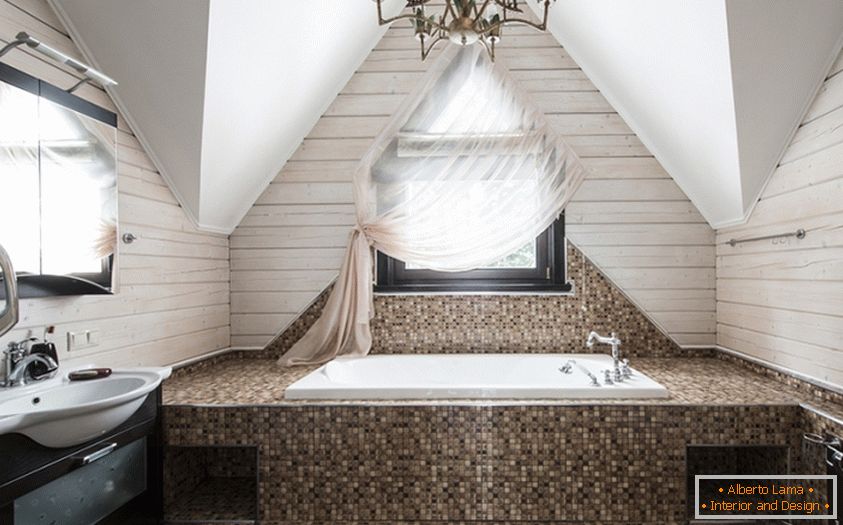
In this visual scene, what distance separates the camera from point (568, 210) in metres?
3.12

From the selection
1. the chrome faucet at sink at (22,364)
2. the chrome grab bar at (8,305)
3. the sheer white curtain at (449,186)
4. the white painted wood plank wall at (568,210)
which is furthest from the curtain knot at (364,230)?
the chrome grab bar at (8,305)

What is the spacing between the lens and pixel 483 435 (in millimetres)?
2133

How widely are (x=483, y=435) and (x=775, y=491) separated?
1.35m

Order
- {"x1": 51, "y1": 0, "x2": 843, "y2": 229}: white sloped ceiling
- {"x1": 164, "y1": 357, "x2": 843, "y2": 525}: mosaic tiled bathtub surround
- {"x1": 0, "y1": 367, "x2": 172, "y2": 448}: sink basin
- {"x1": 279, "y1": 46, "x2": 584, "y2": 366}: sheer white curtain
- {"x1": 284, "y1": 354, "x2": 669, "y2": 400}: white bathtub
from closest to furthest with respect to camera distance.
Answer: {"x1": 0, "y1": 367, "x2": 172, "y2": 448}: sink basin → {"x1": 51, "y1": 0, "x2": 843, "y2": 229}: white sloped ceiling → {"x1": 164, "y1": 357, "x2": 843, "y2": 525}: mosaic tiled bathtub surround → {"x1": 284, "y1": 354, "x2": 669, "y2": 400}: white bathtub → {"x1": 279, "y1": 46, "x2": 584, "y2": 366}: sheer white curtain

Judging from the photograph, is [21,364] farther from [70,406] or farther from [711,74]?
[711,74]

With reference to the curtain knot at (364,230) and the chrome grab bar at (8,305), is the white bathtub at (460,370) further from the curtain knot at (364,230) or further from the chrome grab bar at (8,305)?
the chrome grab bar at (8,305)

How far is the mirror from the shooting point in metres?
1.70

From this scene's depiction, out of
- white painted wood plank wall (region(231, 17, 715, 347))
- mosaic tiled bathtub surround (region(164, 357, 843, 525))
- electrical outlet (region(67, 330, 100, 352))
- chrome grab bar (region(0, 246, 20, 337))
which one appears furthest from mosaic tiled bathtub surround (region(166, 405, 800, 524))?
chrome grab bar (region(0, 246, 20, 337))

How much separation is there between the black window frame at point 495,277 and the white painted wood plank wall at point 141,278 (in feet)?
3.52

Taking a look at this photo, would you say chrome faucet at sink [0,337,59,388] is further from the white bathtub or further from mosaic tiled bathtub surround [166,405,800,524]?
the white bathtub

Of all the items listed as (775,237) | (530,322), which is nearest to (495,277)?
(530,322)

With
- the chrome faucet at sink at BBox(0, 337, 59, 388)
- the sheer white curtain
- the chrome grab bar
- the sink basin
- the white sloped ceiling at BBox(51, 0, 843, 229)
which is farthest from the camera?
the sheer white curtain

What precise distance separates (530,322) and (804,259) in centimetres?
144

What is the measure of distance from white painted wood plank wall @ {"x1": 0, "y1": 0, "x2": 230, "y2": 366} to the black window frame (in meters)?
1.07
